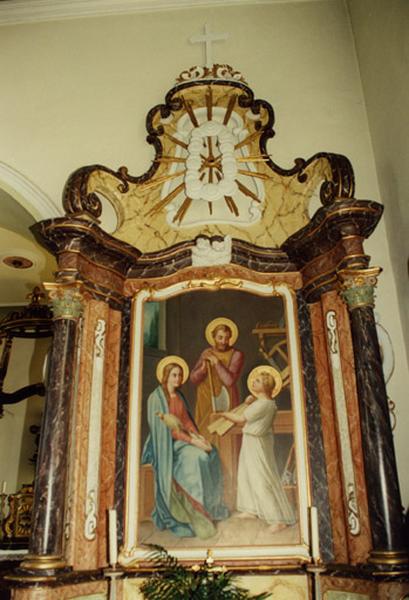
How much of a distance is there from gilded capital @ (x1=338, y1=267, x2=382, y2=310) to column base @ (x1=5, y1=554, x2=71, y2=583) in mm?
2603

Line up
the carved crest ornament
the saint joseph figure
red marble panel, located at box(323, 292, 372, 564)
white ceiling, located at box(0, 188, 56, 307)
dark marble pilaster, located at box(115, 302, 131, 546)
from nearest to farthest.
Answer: red marble panel, located at box(323, 292, 372, 564), dark marble pilaster, located at box(115, 302, 131, 546), the saint joseph figure, the carved crest ornament, white ceiling, located at box(0, 188, 56, 307)

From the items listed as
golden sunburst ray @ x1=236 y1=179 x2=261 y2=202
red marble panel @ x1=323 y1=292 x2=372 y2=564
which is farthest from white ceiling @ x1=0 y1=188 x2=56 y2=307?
red marble panel @ x1=323 y1=292 x2=372 y2=564

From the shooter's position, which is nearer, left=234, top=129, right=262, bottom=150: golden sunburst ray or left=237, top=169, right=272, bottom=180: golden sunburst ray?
left=237, top=169, right=272, bottom=180: golden sunburst ray

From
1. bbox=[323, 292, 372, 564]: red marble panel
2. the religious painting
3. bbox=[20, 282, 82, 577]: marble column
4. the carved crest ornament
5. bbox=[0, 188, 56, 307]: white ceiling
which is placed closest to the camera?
bbox=[20, 282, 82, 577]: marble column

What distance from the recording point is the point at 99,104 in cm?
578

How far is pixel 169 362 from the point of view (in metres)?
4.61

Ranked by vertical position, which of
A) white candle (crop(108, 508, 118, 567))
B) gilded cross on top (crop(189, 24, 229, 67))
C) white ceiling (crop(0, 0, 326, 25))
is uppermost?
white ceiling (crop(0, 0, 326, 25))

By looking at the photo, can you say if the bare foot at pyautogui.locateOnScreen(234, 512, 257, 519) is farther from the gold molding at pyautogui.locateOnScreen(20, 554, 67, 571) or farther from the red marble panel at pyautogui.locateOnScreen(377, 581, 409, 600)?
the gold molding at pyautogui.locateOnScreen(20, 554, 67, 571)

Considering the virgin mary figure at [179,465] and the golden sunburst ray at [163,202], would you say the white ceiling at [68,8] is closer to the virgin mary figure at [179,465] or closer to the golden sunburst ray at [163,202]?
the golden sunburst ray at [163,202]

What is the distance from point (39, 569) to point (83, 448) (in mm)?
862

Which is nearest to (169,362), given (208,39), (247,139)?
(247,139)

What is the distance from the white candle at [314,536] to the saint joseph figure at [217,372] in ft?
3.00

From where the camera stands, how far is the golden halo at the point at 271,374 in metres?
4.44

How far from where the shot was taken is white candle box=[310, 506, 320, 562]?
377 centimetres
